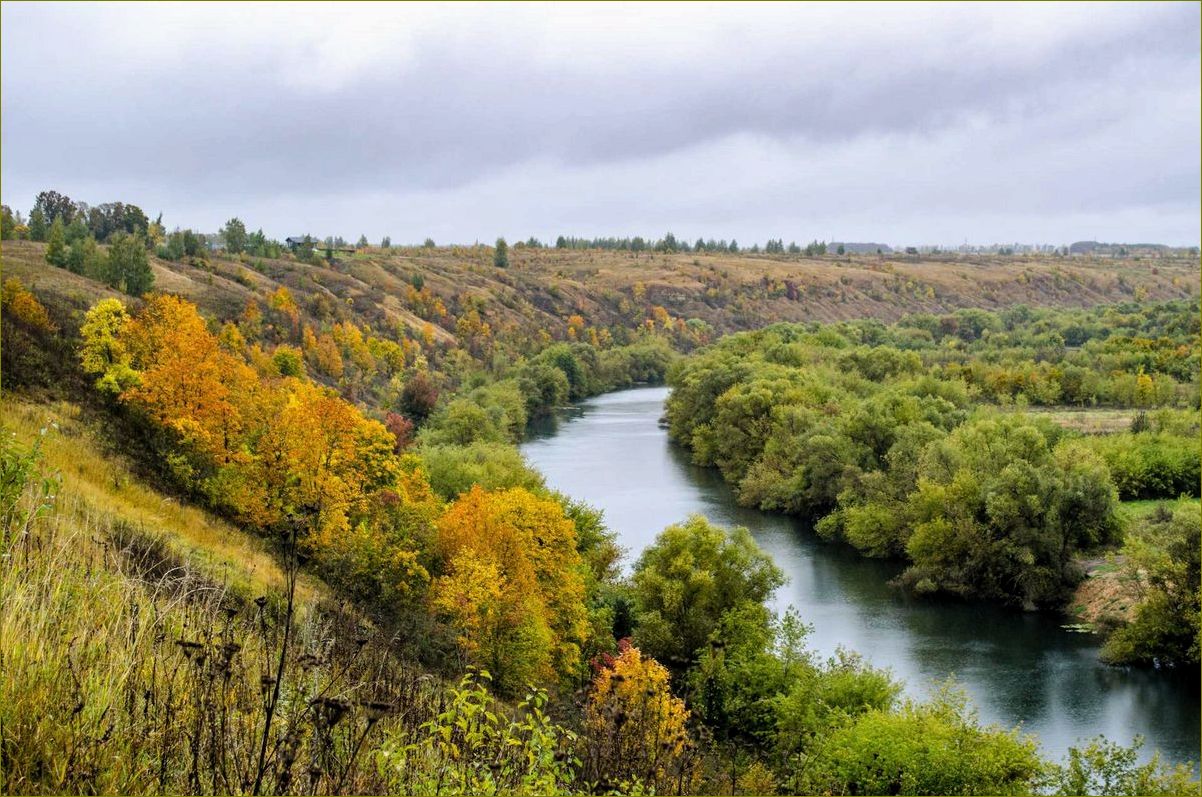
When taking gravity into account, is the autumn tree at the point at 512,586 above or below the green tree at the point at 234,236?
below

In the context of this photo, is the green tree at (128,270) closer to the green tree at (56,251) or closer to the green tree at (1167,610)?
the green tree at (56,251)

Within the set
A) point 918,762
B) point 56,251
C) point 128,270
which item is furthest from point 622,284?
point 918,762

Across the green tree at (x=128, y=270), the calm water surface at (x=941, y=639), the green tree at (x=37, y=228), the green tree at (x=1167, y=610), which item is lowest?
the calm water surface at (x=941, y=639)

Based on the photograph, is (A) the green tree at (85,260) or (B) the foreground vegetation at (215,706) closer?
(B) the foreground vegetation at (215,706)

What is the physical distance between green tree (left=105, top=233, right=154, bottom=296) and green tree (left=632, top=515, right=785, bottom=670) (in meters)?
31.7

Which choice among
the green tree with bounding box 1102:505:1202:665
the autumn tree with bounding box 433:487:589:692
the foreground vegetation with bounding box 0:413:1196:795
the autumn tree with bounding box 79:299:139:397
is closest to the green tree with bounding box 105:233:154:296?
the autumn tree with bounding box 79:299:139:397

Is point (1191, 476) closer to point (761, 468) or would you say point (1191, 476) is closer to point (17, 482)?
point (761, 468)

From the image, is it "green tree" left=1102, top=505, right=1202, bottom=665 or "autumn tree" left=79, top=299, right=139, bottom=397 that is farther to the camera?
"green tree" left=1102, top=505, right=1202, bottom=665

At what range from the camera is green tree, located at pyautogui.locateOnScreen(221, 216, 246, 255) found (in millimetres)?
78312

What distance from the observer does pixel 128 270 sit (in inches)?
1860

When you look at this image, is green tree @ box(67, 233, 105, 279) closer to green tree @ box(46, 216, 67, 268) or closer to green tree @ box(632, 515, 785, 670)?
green tree @ box(46, 216, 67, 268)

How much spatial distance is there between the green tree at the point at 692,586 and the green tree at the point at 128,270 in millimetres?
31747

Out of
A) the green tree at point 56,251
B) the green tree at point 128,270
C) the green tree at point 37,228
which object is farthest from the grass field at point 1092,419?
the green tree at point 37,228

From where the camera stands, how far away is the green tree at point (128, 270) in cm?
4703
